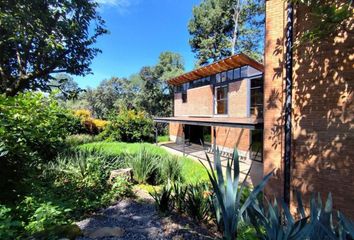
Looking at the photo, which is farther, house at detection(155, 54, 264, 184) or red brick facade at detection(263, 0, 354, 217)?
house at detection(155, 54, 264, 184)

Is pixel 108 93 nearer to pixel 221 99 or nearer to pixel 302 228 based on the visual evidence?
pixel 221 99

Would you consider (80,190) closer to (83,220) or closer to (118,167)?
(83,220)

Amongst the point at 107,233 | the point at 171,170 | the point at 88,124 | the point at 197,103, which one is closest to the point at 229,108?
the point at 197,103

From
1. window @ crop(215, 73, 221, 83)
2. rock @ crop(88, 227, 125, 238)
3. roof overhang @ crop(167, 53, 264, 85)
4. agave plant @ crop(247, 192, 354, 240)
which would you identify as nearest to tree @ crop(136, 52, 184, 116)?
roof overhang @ crop(167, 53, 264, 85)

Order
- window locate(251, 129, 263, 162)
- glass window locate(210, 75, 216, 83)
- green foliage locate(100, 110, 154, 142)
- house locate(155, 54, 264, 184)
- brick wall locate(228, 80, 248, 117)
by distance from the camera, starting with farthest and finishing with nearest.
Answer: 1. green foliage locate(100, 110, 154, 142)
2. glass window locate(210, 75, 216, 83)
3. brick wall locate(228, 80, 248, 117)
4. house locate(155, 54, 264, 184)
5. window locate(251, 129, 263, 162)

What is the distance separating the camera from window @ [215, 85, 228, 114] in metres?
17.8

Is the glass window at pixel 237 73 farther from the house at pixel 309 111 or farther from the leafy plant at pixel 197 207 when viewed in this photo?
the leafy plant at pixel 197 207

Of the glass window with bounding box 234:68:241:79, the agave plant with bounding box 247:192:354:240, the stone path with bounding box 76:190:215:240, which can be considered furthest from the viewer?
the glass window with bounding box 234:68:241:79

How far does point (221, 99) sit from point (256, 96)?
3520 millimetres

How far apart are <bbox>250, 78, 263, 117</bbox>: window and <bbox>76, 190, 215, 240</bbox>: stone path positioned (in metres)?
11.2

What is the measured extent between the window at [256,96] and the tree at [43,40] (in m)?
9.70

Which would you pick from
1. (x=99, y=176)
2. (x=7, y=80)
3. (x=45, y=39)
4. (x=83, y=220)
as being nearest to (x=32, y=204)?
(x=83, y=220)

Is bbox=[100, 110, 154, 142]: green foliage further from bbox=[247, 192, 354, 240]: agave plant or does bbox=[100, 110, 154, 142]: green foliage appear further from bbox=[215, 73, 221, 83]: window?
bbox=[247, 192, 354, 240]: agave plant

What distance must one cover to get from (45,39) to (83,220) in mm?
6500
